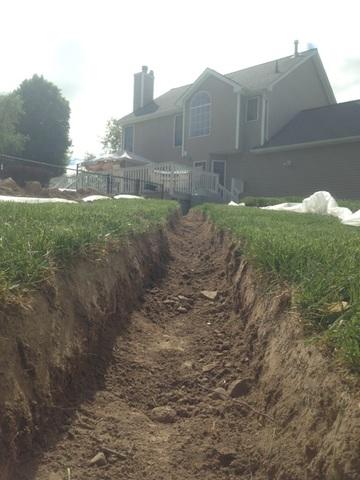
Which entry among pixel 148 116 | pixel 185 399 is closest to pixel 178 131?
pixel 148 116

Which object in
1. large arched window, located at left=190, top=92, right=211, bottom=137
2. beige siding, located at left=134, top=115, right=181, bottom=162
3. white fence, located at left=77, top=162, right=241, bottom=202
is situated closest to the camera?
white fence, located at left=77, top=162, right=241, bottom=202

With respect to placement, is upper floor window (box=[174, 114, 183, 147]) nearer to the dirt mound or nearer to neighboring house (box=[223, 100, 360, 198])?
neighboring house (box=[223, 100, 360, 198])

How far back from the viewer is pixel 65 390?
236 centimetres

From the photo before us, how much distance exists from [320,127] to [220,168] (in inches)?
239

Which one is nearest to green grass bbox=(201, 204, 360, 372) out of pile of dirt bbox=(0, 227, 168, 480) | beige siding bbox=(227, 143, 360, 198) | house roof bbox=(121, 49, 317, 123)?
pile of dirt bbox=(0, 227, 168, 480)

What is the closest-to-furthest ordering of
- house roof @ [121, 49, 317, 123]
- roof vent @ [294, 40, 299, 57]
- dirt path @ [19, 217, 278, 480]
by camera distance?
dirt path @ [19, 217, 278, 480] → house roof @ [121, 49, 317, 123] → roof vent @ [294, 40, 299, 57]

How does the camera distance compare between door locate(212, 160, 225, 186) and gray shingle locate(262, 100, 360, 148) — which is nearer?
gray shingle locate(262, 100, 360, 148)

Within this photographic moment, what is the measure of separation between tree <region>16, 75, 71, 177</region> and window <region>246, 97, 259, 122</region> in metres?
15.3

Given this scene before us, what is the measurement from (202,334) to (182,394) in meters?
1.08

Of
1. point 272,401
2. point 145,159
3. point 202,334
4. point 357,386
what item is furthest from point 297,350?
point 145,159

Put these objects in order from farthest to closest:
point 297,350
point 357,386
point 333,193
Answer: point 333,193 → point 297,350 → point 357,386

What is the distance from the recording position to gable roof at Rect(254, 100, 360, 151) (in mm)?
18828

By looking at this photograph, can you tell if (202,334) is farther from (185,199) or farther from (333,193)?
(185,199)

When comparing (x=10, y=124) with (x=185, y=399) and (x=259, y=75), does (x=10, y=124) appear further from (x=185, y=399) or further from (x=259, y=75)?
(x=185, y=399)
